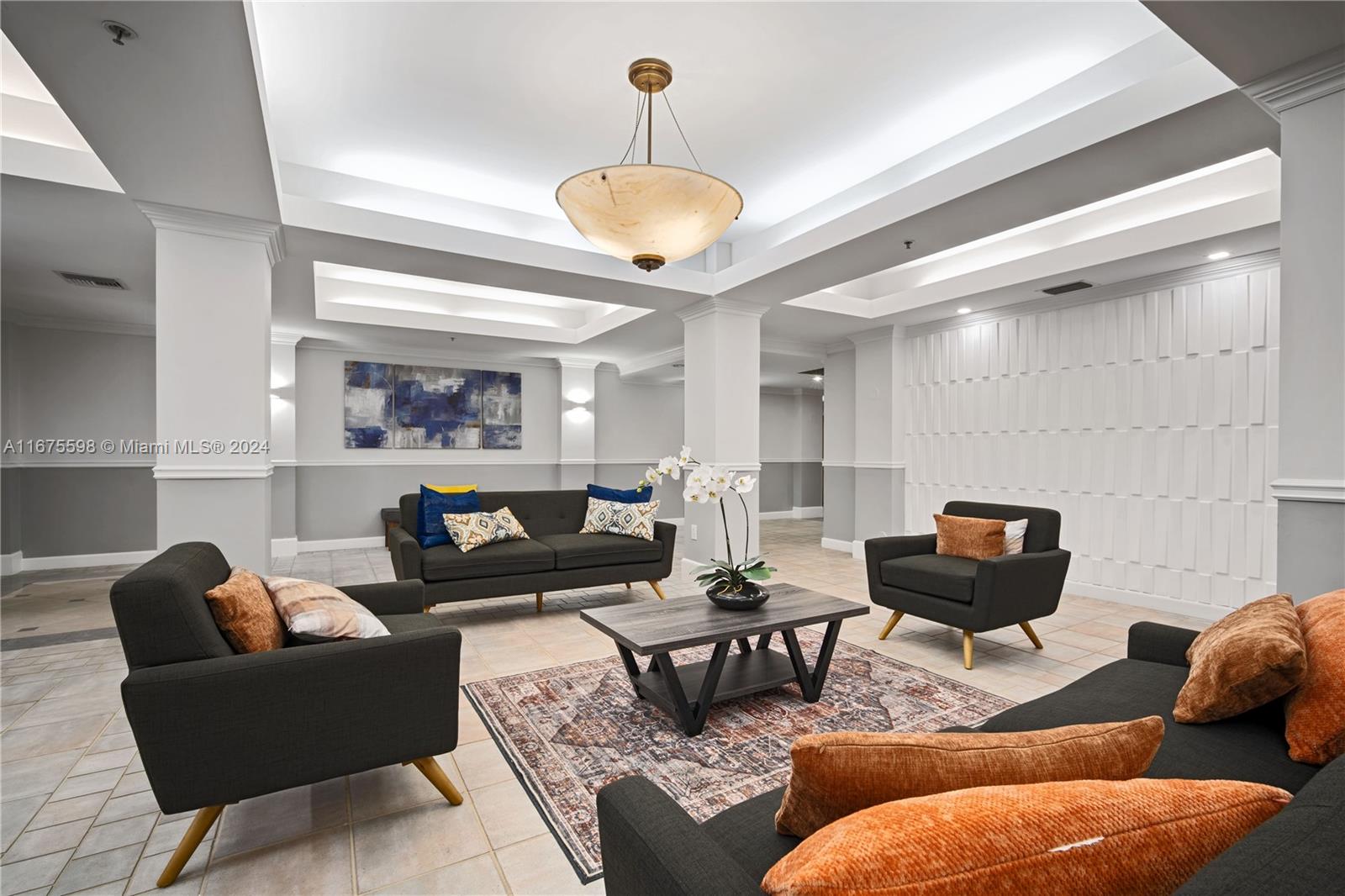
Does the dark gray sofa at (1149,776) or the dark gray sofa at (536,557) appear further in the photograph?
the dark gray sofa at (536,557)

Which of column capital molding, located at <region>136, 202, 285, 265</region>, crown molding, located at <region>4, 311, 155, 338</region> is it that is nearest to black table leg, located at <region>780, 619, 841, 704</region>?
column capital molding, located at <region>136, 202, 285, 265</region>

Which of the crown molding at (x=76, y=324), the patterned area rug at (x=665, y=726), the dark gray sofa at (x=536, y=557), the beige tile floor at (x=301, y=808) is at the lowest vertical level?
the beige tile floor at (x=301, y=808)

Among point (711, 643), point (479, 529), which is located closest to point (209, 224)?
point (479, 529)

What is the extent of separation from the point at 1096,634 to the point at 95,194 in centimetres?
660

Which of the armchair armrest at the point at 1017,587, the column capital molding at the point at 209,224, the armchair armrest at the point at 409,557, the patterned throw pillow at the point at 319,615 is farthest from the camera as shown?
the armchair armrest at the point at 409,557

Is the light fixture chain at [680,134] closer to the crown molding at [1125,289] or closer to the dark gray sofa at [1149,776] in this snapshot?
the dark gray sofa at [1149,776]

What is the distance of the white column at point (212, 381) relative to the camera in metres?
3.56

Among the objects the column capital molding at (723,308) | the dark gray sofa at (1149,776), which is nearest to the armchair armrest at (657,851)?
the dark gray sofa at (1149,776)

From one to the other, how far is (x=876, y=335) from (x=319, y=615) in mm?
6375

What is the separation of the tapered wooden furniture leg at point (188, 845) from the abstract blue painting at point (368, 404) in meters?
6.79

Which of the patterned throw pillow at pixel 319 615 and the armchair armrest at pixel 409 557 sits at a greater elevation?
the patterned throw pillow at pixel 319 615

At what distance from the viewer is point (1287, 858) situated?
0.63 meters

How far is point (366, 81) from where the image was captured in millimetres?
3250

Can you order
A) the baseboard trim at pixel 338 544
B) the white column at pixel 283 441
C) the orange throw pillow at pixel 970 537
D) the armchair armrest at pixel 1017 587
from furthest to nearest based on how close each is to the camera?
the baseboard trim at pixel 338 544 → the white column at pixel 283 441 → the orange throw pillow at pixel 970 537 → the armchair armrest at pixel 1017 587
